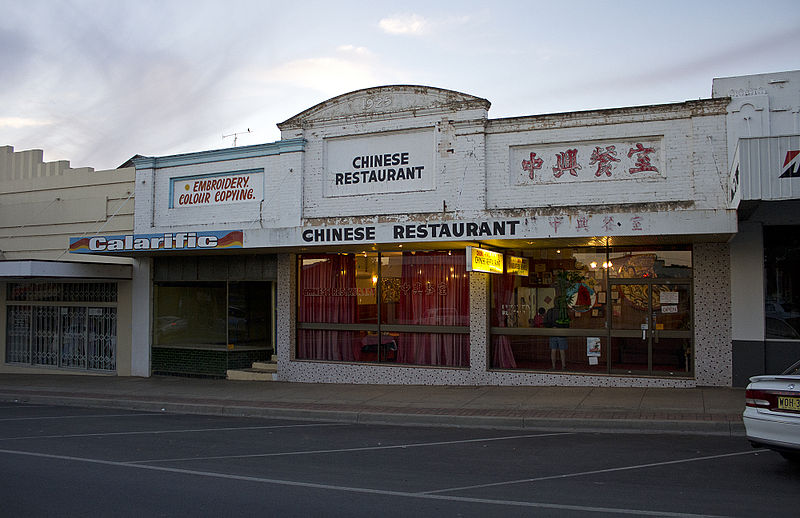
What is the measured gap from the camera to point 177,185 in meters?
18.6

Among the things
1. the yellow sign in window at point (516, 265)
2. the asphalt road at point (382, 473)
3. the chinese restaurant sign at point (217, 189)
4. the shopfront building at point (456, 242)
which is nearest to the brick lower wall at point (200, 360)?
the shopfront building at point (456, 242)

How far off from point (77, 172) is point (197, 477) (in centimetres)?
1486

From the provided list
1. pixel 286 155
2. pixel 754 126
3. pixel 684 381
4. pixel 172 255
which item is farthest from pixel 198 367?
pixel 754 126

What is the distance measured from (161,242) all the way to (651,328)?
36.5 ft

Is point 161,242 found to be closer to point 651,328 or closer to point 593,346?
point 593,346

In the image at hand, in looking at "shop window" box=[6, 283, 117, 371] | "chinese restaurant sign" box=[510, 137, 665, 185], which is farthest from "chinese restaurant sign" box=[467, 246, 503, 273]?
"shop window" box=[6, 283, 117, 371]

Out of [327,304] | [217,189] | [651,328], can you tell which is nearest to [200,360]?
[327,304]

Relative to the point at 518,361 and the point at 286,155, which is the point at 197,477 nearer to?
the point at 518,361

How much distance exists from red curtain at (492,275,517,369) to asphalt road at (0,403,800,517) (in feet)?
13.6

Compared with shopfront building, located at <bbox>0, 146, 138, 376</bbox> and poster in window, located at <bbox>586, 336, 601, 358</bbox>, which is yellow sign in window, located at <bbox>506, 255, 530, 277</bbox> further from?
shopfront building, located at <bbox>0, 146, 138, 376</bbox>

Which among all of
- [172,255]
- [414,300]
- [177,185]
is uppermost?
[177,185]

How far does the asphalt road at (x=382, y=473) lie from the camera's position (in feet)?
21.7

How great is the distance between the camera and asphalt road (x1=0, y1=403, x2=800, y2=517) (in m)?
6.62

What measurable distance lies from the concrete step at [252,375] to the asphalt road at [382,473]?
5.82 metres
